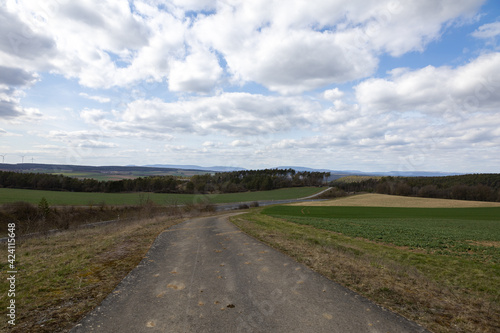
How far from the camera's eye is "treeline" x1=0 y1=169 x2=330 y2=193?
84625 mm

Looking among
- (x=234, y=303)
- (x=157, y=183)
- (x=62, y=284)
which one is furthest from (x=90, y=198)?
(x=234, y=303)

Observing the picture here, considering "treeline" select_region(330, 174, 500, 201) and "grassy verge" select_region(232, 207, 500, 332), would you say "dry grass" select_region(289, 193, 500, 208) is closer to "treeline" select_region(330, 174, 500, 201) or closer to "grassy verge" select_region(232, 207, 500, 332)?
"treeline" select_region(330, 174, 500, 201)

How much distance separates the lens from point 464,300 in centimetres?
659

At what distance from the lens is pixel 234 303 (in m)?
6.33

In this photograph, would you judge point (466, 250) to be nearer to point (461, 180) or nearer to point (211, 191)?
point (211, 191)

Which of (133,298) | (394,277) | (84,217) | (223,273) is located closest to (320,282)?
(394,277)

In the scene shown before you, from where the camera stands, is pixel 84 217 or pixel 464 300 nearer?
pixel 464 300

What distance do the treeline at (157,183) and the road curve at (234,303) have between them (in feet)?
318

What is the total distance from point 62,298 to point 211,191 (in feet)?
351

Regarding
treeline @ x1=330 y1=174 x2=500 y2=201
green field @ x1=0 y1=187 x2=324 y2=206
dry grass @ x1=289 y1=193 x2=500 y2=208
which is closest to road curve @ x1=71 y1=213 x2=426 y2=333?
green field @ x1=0 y1=187 x2=324 y2=206

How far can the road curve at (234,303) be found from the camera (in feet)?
17.3

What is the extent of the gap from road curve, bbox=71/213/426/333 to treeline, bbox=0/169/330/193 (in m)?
96.8

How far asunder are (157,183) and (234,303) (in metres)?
104

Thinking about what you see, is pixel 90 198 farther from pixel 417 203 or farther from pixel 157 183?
pixel 417 203
